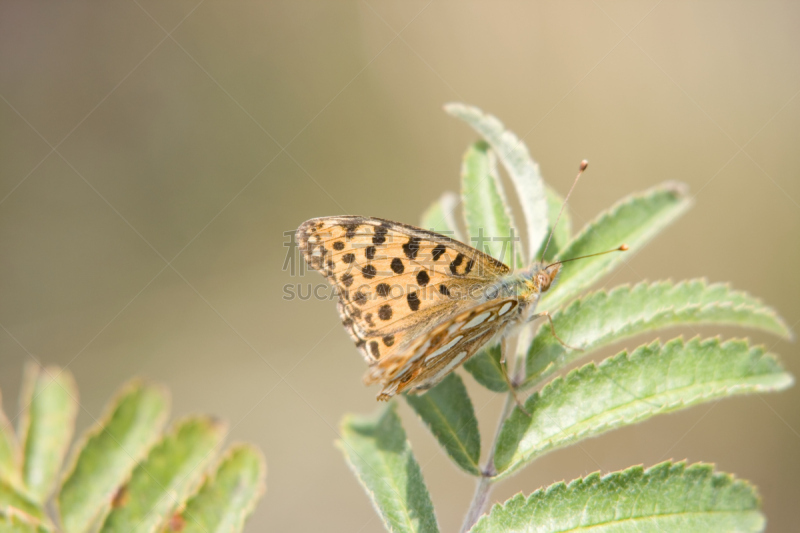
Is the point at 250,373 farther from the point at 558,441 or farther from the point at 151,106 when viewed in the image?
the point at 558,441

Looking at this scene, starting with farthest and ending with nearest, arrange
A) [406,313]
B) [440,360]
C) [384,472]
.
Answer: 1. [406,313]
2. [440,360]
3. [384,472]

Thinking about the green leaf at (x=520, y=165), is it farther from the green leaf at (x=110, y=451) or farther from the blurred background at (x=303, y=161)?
the blurred background at (x=303, y=161)

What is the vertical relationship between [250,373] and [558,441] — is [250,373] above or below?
below

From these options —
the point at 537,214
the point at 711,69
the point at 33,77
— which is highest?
the point at 711,69

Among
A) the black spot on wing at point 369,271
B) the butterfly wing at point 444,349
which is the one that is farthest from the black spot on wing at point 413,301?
the butterfly wing at point 444,349

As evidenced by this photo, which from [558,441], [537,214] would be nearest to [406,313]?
[537,214]

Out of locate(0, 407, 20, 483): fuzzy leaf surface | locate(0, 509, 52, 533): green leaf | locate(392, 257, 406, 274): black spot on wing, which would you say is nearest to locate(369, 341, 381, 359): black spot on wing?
locate(392, 257, 406, 274): black spot on wing
